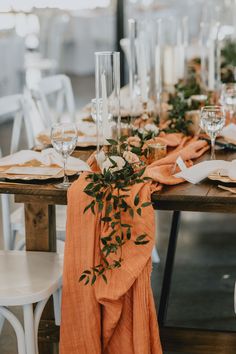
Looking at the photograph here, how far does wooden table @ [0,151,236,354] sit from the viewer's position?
6.74 feet

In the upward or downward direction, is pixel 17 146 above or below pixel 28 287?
above

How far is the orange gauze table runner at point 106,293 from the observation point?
2057 mm

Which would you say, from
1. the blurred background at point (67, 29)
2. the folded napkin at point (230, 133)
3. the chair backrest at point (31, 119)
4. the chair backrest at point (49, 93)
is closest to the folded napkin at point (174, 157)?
the folded napkin at point (230, 133)

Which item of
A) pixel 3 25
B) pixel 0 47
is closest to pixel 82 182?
pixel 0 47

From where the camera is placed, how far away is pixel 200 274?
11.5 ft

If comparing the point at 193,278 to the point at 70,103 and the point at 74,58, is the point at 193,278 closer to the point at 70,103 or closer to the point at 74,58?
the point at 70,103

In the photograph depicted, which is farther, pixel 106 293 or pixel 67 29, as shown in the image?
pixel 67 29

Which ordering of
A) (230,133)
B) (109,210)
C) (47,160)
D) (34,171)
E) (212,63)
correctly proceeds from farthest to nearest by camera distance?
1. (212,63)
2. (230,133)
3. (47,160)
4. (34,171)
5. (109,210)

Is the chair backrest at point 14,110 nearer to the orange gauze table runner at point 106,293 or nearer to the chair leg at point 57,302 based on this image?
the chair leg at point 57,302

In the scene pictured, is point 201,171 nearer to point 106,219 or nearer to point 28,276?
point 106,219

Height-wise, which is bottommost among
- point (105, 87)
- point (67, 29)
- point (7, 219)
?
point (7, 219)

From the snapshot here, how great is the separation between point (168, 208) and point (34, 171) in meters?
0.52

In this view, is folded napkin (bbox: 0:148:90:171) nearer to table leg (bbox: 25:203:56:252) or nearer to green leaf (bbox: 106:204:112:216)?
table leg (bbox: 25:203:56:252)

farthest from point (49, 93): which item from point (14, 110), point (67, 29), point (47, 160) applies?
point (67, 29)
